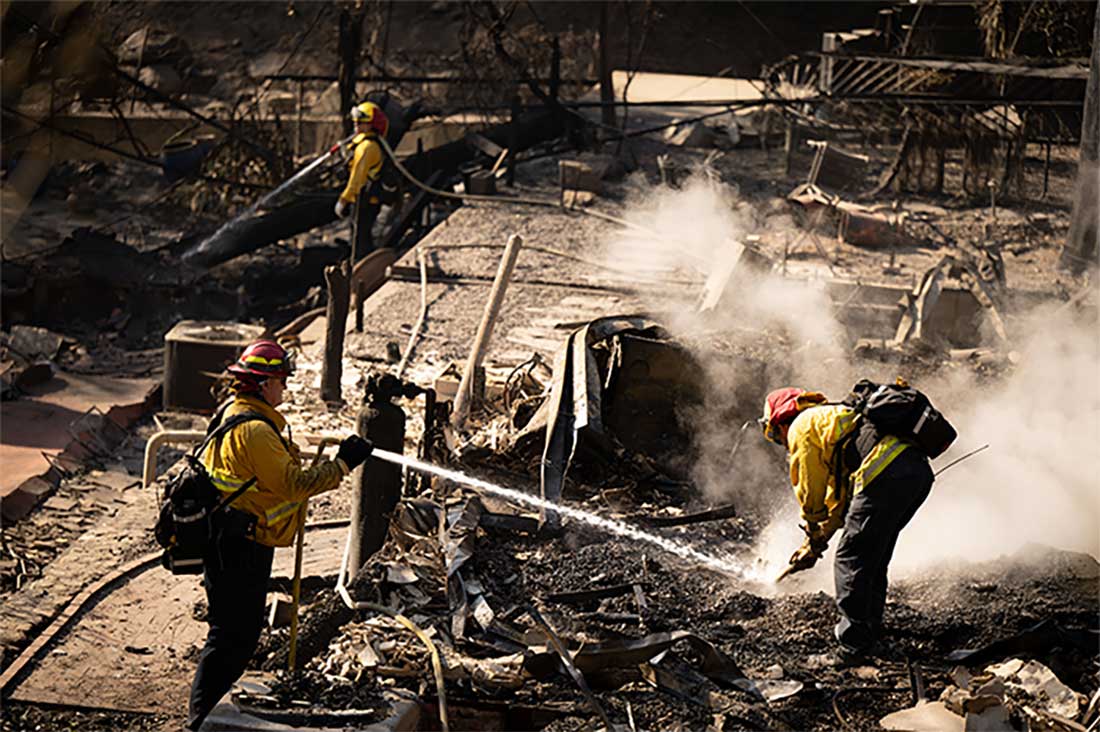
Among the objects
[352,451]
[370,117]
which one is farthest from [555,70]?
[352,451]

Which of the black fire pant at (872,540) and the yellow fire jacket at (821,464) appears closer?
the black fire pant at (872,540)

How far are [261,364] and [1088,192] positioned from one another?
33.4 ft

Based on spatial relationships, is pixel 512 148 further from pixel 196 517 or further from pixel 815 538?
pixel 196 517

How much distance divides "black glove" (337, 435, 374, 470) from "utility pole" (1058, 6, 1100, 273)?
937 cm

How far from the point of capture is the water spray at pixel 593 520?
22.6 feet

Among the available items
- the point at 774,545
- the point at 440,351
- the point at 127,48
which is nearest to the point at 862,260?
the point at 440,351

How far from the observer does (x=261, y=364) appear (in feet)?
19.0

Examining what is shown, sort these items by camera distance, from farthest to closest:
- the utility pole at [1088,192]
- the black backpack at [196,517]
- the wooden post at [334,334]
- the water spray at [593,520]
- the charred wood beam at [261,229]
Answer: the charred wood beam at [261,229], the utility pole at [1088,192], the wooden post at [334,334], the water spray at [593,520], the black backpack at [196,517]

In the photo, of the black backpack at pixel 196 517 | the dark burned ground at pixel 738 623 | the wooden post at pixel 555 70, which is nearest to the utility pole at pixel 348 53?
the wooden post at pixel 555 70

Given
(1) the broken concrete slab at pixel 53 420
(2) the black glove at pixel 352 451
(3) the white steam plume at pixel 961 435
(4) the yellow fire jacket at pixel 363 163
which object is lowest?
(1) the broken concrete slab at pixel 53 420

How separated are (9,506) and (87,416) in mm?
1775

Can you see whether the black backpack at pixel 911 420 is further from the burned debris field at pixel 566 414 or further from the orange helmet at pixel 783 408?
the orange helmet at pixel 783 408

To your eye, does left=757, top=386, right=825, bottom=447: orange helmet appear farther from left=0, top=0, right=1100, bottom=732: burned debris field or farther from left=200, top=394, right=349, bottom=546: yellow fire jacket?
left=200, top=394, right=349, bottom=546: yellow fire jacket

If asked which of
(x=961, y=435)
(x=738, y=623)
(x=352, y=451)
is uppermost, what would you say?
(x=352, y=451)
